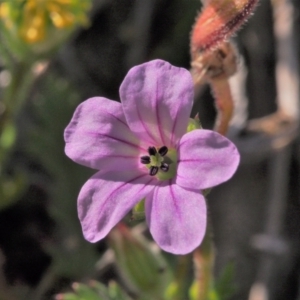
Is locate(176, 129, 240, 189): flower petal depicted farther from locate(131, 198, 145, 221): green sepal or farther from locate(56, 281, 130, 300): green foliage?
locate(56, 281, 130, 300): green foliage

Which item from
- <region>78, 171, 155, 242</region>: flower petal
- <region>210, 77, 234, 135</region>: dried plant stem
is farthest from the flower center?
<region>210, 77, 234, 135</region>: dried plant stem

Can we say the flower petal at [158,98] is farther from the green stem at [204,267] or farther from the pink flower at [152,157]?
the green stem at [204,267]

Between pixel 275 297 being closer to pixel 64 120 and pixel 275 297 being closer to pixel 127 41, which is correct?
pixel 64 120

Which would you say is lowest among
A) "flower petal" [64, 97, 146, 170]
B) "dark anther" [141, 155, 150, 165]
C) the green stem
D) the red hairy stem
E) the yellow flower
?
the green stem

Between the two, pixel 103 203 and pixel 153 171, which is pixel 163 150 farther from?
pixel 103 203

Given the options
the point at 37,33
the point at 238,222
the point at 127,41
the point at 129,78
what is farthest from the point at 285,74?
the point at 129,78

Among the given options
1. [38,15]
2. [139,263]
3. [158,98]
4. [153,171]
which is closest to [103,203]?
[153,171]
